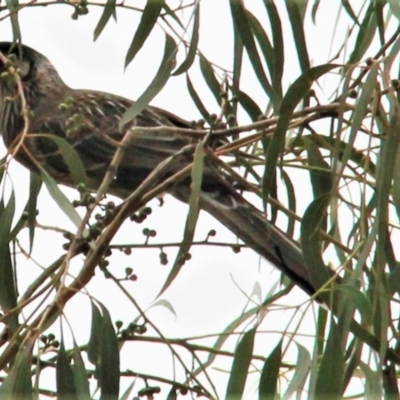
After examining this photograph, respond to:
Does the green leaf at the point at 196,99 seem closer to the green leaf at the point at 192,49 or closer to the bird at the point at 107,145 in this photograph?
the bird at the point at 107,145

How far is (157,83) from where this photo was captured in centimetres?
153

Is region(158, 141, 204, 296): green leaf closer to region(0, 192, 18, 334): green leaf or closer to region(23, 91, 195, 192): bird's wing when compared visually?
region(0, 192, 18, 334): green leaf

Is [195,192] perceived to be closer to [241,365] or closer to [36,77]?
[241,365]

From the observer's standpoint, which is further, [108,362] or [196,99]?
[196,99]

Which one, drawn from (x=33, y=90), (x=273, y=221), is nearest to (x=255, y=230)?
(x=273, y=221)

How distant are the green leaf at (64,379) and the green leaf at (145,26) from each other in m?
0.41

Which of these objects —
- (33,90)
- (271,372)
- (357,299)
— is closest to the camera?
(357,299)

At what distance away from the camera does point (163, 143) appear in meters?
2.22

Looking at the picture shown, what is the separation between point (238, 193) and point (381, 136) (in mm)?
579

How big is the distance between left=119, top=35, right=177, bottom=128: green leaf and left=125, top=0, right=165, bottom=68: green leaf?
0.14 feet

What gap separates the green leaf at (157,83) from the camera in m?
1.49

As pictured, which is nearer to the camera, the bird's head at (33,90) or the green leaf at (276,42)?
the green leaf at (276,42)

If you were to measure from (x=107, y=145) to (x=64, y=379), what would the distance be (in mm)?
1048

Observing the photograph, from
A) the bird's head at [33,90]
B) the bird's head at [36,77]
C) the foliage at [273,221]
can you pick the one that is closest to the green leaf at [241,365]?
the foliage at [273,221]
